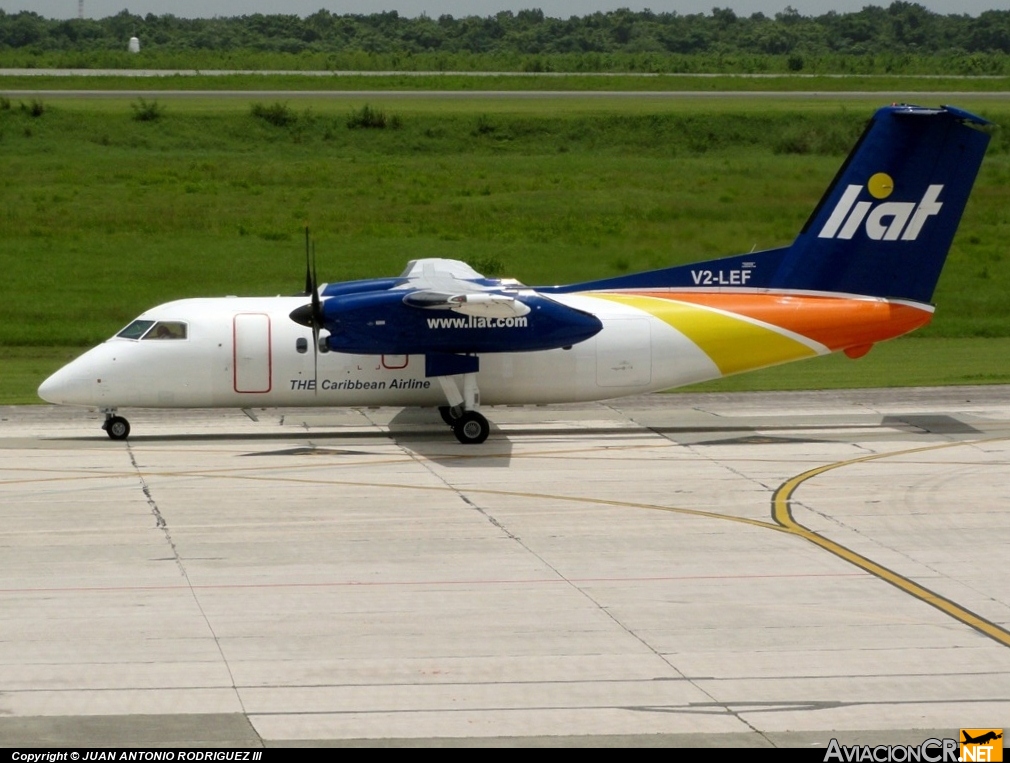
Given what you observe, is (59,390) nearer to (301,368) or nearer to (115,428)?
(115,428)

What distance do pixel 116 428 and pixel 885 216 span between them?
15.0 meters

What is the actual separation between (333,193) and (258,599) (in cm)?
3645

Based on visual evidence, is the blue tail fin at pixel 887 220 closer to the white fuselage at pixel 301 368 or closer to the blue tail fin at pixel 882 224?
the blue tail fin at pixel 882 224

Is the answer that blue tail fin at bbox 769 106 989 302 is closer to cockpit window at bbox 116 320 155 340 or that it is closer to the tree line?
cockpit window at bbox 116 320 155 340

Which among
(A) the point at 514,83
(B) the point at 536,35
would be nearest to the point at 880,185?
(A) the point at 514,83

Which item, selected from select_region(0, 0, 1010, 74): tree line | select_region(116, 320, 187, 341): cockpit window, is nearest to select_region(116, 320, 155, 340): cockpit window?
select_region(116, 320, 187, 341): cockpit window

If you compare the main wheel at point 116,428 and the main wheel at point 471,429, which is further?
the main wheel at point 116,428

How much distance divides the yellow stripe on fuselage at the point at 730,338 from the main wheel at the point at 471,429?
3.83 meters

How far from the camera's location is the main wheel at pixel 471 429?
82.3ft

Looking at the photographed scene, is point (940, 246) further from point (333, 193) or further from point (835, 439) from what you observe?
point (333, 193)

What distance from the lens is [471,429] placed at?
2511 centimetres

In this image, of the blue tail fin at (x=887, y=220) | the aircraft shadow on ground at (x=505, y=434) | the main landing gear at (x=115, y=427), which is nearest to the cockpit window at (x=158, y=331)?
the main landing gear at (x=115, y=427)

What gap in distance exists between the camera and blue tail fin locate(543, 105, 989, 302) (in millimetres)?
25734

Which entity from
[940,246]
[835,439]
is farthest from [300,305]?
[940,246]
